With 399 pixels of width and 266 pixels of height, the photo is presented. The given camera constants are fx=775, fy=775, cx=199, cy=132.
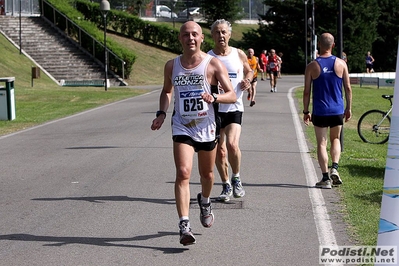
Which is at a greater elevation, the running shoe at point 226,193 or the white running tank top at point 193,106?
the white running tank top at point 193,106

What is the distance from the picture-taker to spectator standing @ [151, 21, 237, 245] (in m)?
6.89

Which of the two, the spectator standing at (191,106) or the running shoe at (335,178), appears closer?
the spectator standing at (191,106)

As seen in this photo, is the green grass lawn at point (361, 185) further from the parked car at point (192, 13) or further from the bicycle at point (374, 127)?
the parked car at point (192, 13)

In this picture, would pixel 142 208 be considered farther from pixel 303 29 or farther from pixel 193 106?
pixel 303 29

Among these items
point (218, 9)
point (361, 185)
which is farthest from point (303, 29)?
point (361, 185)

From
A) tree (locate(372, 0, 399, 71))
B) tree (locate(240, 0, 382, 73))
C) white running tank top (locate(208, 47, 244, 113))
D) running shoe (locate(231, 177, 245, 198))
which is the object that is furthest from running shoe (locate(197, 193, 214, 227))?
tree (locate(372, 0, 399, 71))

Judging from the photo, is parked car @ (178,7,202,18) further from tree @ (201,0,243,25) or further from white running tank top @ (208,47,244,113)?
white running tank top @ (208,47,244,113)

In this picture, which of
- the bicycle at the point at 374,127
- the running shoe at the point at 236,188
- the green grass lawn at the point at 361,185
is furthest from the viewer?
the bicycle at the point at 374,127

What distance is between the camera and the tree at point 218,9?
7325 cm

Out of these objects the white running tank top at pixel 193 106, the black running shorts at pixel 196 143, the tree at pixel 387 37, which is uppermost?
the white running tank top at pixel 193 106

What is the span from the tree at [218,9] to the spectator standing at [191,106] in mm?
66857

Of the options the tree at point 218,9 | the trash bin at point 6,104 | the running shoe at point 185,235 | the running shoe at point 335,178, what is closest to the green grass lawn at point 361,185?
the running shoe at point 335,178

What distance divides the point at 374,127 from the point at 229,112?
874 cm

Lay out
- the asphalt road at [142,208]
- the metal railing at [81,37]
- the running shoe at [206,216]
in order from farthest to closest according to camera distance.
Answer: the metal railing at [81,37] < the running shoe at [206,216] < the asphalt road at [142,208]
